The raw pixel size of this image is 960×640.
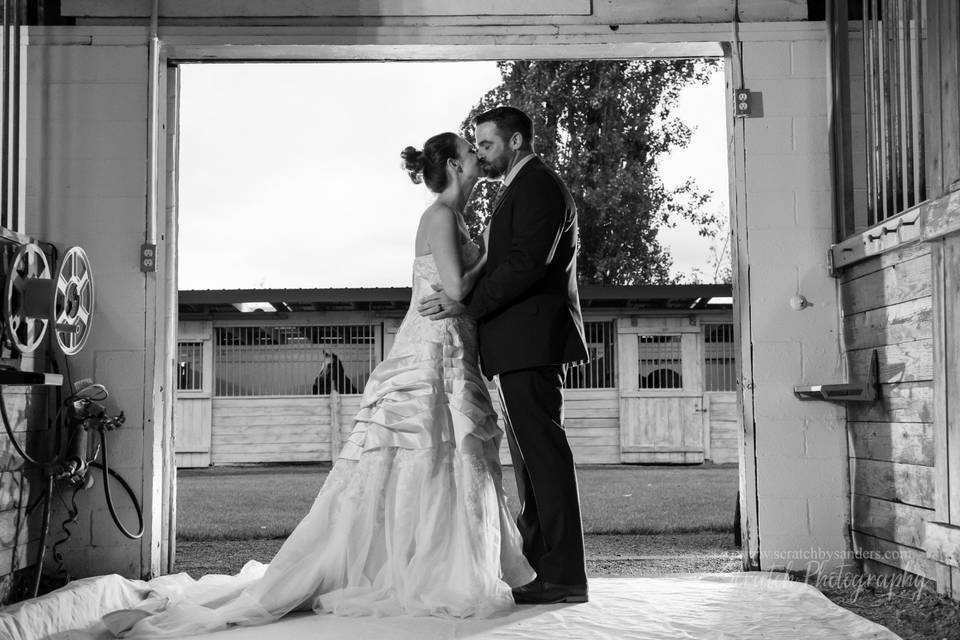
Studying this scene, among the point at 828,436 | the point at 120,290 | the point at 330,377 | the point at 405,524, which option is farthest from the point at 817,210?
the point at 330,377

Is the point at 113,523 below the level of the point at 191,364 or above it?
below

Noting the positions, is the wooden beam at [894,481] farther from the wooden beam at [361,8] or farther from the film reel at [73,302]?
the film reel at [73,302]

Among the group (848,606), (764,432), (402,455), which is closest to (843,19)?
(764,432)

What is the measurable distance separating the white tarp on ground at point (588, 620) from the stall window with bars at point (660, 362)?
→ 34.2ft

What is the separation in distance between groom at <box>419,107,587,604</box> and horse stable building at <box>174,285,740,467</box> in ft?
32.8

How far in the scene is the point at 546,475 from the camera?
139 inches

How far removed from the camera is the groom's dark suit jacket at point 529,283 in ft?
11.8

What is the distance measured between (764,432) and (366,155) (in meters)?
15.4

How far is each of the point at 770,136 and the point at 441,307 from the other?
2024 millimetres

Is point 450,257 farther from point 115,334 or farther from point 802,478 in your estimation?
point 802,478

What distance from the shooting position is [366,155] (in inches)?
744

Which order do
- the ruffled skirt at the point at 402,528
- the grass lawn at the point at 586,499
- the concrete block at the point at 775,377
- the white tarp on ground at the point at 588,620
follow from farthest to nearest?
the grass lawn at the point at 586,499 < the concrete block at the point at 775,377 < the ruffled skirt at the point at 402,528 < the white tarp on ground at the point at 588,620

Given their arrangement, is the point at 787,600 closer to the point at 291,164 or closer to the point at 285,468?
the point at 285,468

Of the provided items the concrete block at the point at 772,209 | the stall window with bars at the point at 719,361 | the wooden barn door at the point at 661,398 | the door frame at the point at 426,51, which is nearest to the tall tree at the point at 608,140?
the stall window with bars at the point at 719,361
